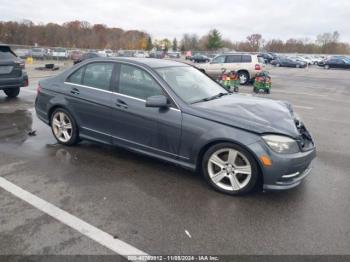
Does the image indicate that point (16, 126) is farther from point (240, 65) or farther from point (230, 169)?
point (240, 65)

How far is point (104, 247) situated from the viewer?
287cm

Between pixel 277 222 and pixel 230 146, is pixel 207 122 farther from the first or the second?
pixel 277 222

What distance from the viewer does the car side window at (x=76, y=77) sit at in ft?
17.4

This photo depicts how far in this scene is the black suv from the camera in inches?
356

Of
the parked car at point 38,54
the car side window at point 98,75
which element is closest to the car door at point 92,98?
the car side window at point 98,75

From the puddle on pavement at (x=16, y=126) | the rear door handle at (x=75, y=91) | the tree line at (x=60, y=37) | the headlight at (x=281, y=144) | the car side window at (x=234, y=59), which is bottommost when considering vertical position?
the puddle on pavement at (x=16, y=126)

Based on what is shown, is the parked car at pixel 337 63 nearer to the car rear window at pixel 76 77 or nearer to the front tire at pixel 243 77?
the front tire at pixel 243 77

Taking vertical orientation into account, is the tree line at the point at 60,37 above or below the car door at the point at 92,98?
above

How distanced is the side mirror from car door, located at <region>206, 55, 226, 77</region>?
554 inches

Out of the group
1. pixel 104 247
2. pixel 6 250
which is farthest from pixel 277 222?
pixel 6 250

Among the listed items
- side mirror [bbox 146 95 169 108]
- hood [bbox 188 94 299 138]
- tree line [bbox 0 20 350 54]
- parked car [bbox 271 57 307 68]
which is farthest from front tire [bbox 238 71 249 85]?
tree line [bbox 0 20 350 54]

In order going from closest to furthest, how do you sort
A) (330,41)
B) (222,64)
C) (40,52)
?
(222,64)
(40,52)
(330,41)

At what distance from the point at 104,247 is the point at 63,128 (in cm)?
313

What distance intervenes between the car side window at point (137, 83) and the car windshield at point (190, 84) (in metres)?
0.19
